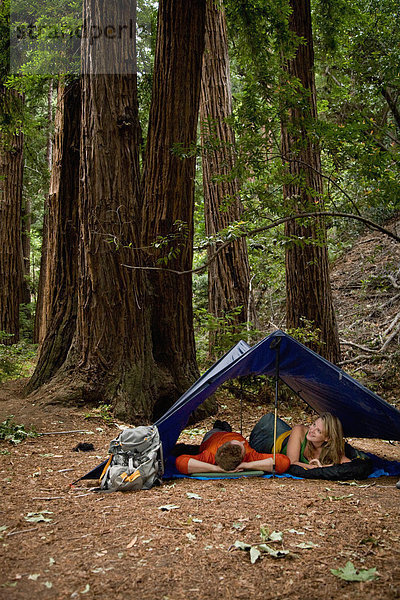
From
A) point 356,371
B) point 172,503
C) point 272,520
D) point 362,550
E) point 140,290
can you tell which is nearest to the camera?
point 362,550

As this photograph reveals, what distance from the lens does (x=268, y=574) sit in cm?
220

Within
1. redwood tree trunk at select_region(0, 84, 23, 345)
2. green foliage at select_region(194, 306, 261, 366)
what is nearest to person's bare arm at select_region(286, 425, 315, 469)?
green foliage at select_region(194, 306, 261, 366)

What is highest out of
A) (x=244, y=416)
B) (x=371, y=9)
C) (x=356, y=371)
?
(x=371, y=9)

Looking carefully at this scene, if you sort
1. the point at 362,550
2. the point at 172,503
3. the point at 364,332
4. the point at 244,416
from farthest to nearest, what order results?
the point at 364,332 < the point at 244,416 < the point at 172,503 < the point at 362,550

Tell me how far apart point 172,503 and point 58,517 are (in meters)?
0.71

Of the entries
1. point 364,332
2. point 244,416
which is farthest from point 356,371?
point 244,416

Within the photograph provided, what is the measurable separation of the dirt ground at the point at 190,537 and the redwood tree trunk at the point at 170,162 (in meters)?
2.25

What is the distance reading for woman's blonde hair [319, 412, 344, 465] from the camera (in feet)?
13.6

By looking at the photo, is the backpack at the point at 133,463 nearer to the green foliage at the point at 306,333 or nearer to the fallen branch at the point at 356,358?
the green foliage at the point at 306,333

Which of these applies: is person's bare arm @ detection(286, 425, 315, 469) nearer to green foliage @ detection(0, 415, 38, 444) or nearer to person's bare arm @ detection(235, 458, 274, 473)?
person's bare arm @ detection(235, 458, 274, 473)

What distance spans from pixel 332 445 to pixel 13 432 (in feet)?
9.73

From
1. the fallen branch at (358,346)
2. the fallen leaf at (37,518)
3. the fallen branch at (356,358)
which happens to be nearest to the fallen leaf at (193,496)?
the fallen leaf at (37,518)

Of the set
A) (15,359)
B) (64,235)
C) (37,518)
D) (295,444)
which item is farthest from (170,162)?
(15,359)

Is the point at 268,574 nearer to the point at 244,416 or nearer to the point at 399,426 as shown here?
the point at 399,426
